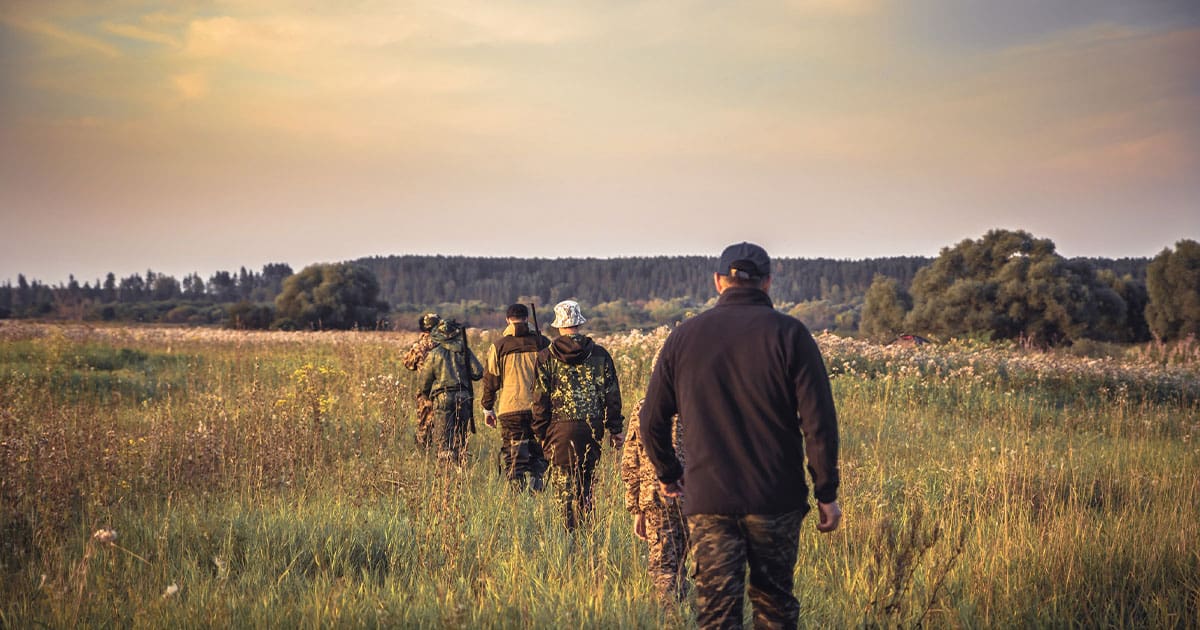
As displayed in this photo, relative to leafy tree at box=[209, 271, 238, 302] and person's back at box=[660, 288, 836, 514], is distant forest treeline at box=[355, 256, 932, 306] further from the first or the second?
person's back at box=[660, 288, 836, 514]

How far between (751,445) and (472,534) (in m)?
3.31

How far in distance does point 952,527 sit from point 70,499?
7.72m

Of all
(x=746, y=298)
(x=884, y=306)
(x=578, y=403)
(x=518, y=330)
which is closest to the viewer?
(x=746, y=298)

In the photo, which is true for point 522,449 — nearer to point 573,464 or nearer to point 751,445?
point 573,464

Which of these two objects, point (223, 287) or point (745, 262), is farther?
point (223, 287)

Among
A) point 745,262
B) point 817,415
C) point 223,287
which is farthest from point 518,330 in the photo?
point 223,287

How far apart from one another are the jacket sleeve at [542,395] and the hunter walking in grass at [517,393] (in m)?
1.01

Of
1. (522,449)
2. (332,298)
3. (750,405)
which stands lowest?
(522,449)

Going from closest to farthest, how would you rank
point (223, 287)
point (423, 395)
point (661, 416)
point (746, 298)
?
1. point (746, 298)
2. point (661, 416)
3. point (423, 395)
4. point (223, 287)

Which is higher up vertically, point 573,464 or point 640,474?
point 640,474

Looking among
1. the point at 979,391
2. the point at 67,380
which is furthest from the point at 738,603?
the point at 67,380

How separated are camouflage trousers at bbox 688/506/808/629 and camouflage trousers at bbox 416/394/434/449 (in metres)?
6.53

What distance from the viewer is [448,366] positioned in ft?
31.5

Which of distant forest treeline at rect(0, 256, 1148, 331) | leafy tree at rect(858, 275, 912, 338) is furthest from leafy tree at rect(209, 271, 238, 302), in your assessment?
leafy tree at rect(858, 275, 912, 338)
